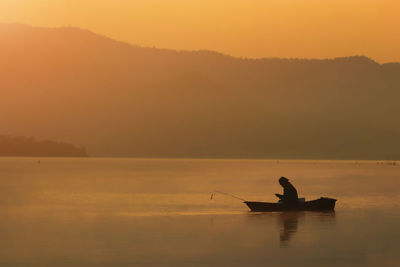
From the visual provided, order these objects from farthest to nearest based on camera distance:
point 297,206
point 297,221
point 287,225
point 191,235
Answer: point 297,206 → point 297,221 → point 287,225 → point 191,235

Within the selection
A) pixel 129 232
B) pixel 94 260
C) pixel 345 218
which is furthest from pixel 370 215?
pixel 94 260

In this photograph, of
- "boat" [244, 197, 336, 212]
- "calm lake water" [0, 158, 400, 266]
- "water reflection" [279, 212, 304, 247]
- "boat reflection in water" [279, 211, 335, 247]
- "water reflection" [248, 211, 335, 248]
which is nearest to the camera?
"calm lake water" [0, 158, 400, 266]

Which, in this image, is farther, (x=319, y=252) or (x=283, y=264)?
(x=319, y=252)

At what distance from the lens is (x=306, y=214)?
225 ft

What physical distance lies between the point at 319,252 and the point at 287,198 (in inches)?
825

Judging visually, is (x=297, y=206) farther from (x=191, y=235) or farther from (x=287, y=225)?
(x=191, y=235)

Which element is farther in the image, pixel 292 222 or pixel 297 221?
pixel 297 221

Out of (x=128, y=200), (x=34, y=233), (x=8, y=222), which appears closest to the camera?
(x=34, y=233)

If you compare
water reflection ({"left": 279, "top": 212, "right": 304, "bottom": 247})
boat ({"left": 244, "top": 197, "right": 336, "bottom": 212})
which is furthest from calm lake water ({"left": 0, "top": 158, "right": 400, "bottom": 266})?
boat ({"left": 244, "top": 197, "right": 336, "bottom": 212})

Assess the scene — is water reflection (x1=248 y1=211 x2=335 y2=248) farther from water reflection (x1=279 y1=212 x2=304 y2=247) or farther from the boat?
the boat

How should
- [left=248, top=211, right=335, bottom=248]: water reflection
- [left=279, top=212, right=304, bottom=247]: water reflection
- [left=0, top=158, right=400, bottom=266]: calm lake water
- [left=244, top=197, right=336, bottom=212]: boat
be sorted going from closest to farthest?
[left=0, top=158, right=400, bottom=266]: calm lake water → [left=279, top=212, right=304, bottom=247]: water reflection → [left=248, top=211, right=335, bottom=248]: water reflection → [left=244, top=197, right=336, bottom=212]: boat

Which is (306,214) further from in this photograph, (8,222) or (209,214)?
(8,222)

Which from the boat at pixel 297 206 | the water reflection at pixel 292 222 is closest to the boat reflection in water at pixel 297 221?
the water reflection at pixel 292 222

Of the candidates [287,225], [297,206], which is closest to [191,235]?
[287,225]
